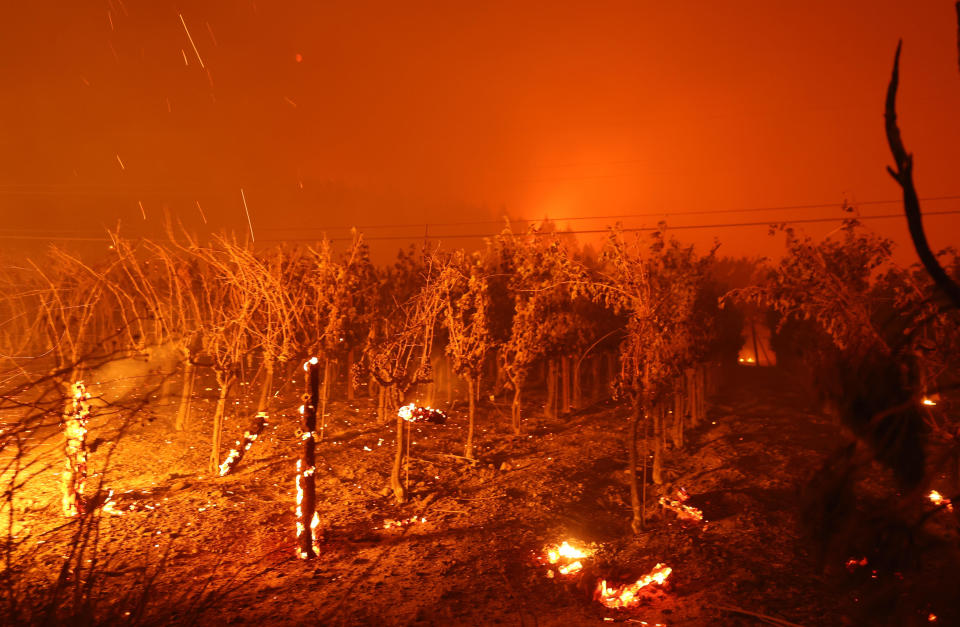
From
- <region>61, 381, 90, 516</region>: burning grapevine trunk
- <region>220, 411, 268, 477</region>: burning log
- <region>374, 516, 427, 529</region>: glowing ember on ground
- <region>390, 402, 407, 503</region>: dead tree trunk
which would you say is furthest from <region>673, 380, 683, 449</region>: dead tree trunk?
<region>61, 381, 90, 516</region>: burning grapevine trunk

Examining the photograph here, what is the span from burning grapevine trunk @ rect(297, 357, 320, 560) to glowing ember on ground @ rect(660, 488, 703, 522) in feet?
21.1

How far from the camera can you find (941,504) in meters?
2.09

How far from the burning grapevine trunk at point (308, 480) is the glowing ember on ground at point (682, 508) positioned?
6437 millimetres

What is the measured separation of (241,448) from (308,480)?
6.33 metres

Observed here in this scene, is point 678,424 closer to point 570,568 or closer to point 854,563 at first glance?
point 570,568

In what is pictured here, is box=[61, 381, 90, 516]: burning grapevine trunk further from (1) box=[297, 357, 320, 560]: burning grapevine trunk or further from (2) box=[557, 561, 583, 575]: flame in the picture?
(2) box=[557, 561, 583, 575]: flame

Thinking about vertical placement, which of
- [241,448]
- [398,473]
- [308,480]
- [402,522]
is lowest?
[402,522]

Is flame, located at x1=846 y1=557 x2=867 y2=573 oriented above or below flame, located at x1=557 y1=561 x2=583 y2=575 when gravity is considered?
above

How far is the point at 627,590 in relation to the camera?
8273mm

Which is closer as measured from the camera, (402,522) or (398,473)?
(402,522)

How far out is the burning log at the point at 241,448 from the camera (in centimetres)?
1449

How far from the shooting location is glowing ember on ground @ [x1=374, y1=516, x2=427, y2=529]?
11.6 metres

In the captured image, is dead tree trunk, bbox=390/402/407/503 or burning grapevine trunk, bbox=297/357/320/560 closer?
burning grapevine trunk, bbox=297/357/320/560

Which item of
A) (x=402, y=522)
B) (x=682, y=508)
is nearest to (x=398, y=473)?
(x=402, y=522)
